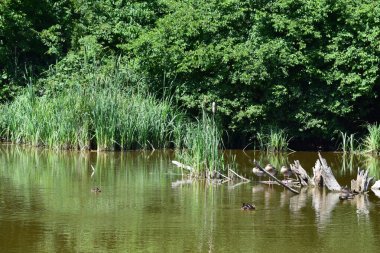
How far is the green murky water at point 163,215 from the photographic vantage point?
10383 mm

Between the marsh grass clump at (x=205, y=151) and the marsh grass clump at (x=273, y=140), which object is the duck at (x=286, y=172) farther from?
the marsh grass clump at (x=273, y=140)

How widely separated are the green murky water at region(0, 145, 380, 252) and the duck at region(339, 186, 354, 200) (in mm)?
122

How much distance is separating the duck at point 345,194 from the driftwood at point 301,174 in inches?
34.2

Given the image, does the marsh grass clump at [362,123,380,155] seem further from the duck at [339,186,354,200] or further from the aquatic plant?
the duck at [339,186,354,200]

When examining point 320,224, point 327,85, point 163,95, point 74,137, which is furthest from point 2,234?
point 327,85

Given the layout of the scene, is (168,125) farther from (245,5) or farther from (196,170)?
(196,170)

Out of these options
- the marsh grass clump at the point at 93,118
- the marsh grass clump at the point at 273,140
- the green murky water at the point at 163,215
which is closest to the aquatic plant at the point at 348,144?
the marsh grass clump at the point at 273,140

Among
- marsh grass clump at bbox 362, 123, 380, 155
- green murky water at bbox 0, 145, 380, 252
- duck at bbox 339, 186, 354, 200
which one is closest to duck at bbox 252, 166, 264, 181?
green murky water at bbox 0, 145, 380, 252

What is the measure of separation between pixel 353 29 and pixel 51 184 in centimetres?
1188

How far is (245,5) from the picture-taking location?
24.5 m

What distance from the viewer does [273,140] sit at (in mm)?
23562

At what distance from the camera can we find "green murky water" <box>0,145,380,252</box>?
10.4m

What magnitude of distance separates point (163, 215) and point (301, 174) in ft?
13.7

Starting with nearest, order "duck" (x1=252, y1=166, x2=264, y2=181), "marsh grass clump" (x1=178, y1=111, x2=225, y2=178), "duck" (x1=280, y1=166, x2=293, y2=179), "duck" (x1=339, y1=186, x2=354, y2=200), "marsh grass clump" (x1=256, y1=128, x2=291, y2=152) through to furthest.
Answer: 1. "duck" (x1=339, y1=186, x2=354, y2=200)
2. "marsh grass clump" (x1=178, y1=111, x2=225, y2=178)
3. "duck" (x1=280, y1=166, x2=293, y2=179)
4. "duck" (x1=252, y1=166, x2=264, y2=181)
5. "marsh grass clump" (x1=256, y1=128, x2=291, y2=152)
